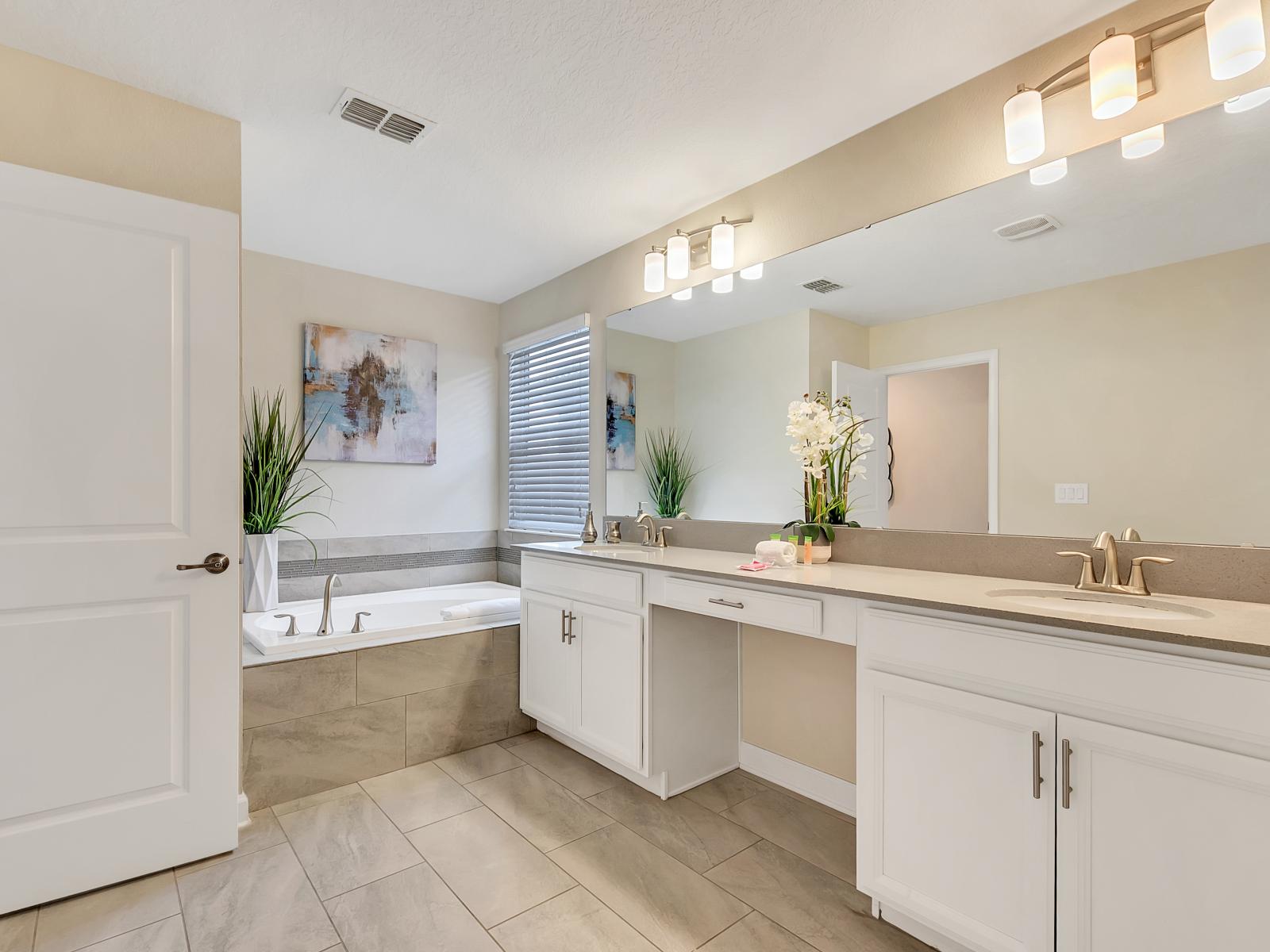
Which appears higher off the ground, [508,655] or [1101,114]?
[1101,114]

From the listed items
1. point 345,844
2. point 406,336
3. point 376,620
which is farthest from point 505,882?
point 406,336

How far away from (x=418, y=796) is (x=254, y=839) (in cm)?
54

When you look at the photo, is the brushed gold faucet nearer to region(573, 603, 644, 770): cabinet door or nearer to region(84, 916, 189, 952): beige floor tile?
region(573, 603, 644, 770): cabinet door

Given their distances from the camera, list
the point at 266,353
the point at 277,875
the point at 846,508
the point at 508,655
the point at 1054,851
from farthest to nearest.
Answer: the point at 266,353, the point at 508,655, the point at 846,508, the point at 277,875, the point at 1054,851

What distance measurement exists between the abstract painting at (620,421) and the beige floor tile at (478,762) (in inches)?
55.3

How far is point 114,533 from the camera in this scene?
1.90 metres

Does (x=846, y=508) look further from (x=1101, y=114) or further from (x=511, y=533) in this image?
(x=511, y=533)

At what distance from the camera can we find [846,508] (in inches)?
90.6

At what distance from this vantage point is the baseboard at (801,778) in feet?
7.53

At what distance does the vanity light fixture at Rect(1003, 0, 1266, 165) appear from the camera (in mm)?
1374

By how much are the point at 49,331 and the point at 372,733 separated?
5.76 ft

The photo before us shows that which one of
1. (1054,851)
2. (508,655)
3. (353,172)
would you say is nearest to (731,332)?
(353,172)

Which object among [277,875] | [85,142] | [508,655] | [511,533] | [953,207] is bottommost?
[277,875]

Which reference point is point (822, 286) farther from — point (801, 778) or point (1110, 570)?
point (801, 778)
